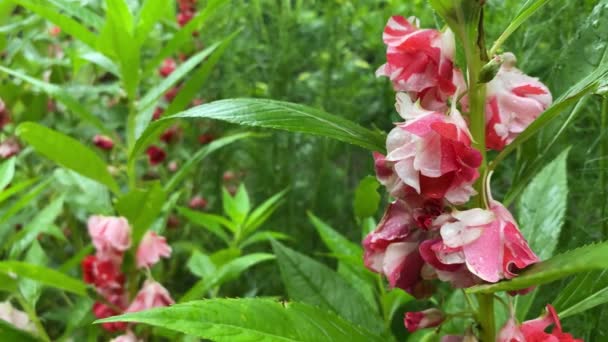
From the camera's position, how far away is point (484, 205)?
16.2 inches

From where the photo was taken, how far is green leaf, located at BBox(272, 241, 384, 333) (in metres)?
0.60

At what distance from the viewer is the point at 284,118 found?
42 centimetres

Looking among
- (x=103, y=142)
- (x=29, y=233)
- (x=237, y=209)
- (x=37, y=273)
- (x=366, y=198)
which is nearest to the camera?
(x=366, y=198)

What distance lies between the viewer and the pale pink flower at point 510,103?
0.43 meters

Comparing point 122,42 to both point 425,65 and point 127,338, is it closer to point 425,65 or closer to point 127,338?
point 127,338

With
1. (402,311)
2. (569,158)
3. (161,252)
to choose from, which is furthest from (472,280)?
(569,158)

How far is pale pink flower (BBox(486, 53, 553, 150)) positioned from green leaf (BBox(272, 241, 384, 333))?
224mm

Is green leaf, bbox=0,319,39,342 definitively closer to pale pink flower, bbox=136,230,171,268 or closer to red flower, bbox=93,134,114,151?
pale pink flower, bbox=136,230,171,268

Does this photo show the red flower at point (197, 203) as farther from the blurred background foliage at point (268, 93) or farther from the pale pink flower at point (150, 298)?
the pale pink flower at point (150, 298)

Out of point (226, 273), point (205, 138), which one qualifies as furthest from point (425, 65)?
point (205, 138)

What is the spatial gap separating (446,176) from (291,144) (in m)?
1.07

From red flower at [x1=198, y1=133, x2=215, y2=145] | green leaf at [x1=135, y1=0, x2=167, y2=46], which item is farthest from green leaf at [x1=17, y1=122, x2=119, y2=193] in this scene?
red flower at [x1=198, y1=133, x2=215, y2=145]

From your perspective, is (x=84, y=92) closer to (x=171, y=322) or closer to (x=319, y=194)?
(x=319, y=194)

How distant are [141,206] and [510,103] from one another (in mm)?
453
